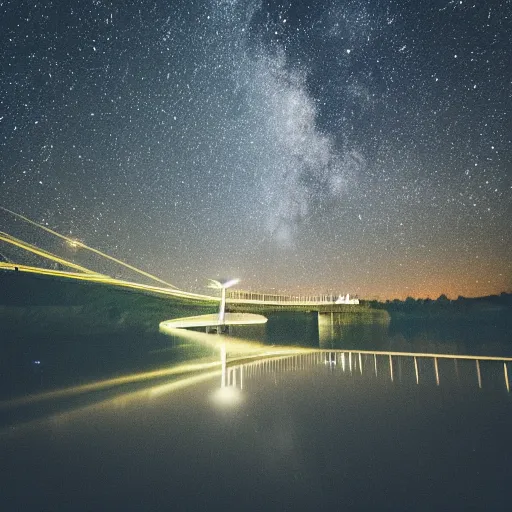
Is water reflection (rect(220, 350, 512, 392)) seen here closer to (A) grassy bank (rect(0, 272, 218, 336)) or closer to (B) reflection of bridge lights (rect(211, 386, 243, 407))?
(B) reflection of bridge lights (rect(211, 386, 243, 407))

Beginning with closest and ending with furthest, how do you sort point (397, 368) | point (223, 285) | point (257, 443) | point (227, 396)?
1. point (257, 443)
2. point (227, 396)
3. point (397, 368)
4. point (223, 285)

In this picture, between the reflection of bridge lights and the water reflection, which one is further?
the water reflection

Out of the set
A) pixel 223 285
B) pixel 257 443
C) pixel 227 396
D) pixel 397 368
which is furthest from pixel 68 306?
pixel 257 443

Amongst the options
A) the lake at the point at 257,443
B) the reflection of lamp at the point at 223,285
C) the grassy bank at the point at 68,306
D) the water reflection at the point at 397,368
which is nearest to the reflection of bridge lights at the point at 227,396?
the lake at the point at 257,443

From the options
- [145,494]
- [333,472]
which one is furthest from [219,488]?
[333,472]

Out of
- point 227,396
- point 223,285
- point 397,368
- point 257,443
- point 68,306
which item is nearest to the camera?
point 257,443

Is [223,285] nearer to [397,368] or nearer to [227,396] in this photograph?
[397,368]

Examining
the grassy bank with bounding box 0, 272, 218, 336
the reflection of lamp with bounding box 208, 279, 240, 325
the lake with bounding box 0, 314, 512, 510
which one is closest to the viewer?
the lake with bounding box 0, 314, 512, 510

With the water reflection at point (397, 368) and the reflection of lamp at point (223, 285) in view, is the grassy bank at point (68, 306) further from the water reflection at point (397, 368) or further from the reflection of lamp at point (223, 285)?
the water reflection at point (397, 368)

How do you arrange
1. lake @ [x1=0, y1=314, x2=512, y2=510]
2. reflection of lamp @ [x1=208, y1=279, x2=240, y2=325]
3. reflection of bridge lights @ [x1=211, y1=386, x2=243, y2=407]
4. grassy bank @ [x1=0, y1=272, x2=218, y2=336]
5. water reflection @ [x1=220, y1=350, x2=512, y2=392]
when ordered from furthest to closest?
A: reflection of lamp @ [x1=208, y1=279, x2=240, y2=325]
grassy bank @ [x1=0, y1=272, x2=218, y2=336]
water reflection @ [x1=220, y1=350, x2=512, y2=392]
reflection of bridge lights @ [x1=211, y1=386, x2=243, y2=407]
lake @ [x1=0, y1=314, x2=512, y2=510]

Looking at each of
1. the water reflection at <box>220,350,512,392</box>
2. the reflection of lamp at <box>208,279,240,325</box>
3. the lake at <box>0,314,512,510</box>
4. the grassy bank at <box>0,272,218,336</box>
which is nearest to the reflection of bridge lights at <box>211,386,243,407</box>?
the lake at <box>0,314,512,510</box>

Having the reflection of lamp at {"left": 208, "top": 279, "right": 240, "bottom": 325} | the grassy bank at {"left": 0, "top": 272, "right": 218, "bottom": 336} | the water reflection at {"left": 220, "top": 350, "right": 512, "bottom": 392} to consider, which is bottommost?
the water reflection at {"left": 220, "top": 350, "right": 512, "bottom": 392}

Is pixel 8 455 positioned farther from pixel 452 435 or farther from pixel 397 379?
pixel 397 379

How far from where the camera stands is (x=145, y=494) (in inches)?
149
